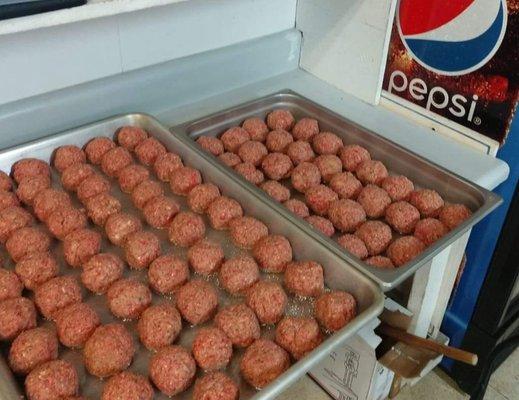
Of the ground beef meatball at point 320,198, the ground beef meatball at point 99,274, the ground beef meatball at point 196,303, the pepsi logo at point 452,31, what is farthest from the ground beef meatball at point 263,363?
the pepsi logo at point 452,31

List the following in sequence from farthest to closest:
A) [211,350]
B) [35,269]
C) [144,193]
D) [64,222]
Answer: [144,193], [64,222], [35,269], [211,350]

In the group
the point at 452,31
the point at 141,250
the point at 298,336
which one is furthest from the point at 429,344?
the point at 452,31

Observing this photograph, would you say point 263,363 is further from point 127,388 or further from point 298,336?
point 127,388

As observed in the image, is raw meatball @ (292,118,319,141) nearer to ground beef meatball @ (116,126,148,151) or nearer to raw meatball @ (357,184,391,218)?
raw meatball @ (357,184,391,218)

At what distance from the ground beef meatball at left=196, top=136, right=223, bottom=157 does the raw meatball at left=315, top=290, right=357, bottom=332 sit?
1.91 ft

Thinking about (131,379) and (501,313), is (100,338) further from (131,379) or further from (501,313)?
(501,313)

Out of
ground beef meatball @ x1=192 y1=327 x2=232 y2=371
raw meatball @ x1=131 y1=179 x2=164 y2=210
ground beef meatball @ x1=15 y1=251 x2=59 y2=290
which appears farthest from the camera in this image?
raw meatball @ x1=131 y1=179 x2=164 y2=210

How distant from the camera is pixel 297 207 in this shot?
133 cm

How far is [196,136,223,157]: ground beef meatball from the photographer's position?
1.49 m

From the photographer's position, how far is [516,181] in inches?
56.1

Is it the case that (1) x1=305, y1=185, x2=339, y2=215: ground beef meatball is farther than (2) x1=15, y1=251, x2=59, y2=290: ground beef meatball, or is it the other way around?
(1) x1=305, y1=185, x2=339, y2=215: ground beef meatball

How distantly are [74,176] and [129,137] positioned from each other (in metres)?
0.20

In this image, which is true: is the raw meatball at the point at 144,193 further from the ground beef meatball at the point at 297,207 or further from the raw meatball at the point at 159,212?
the ground beef meatball at the point at 297,207

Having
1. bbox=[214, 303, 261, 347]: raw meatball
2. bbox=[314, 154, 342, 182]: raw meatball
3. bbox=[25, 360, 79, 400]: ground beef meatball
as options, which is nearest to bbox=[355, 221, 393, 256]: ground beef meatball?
bbox=[314, 154, 342, 182]: raw meatball
